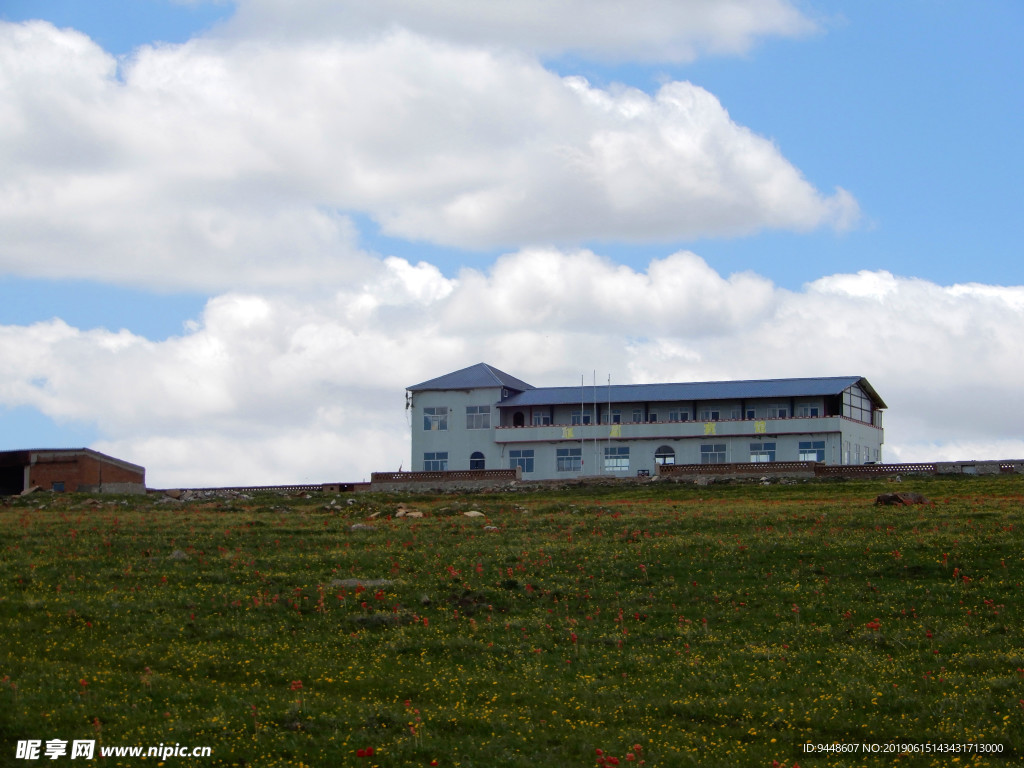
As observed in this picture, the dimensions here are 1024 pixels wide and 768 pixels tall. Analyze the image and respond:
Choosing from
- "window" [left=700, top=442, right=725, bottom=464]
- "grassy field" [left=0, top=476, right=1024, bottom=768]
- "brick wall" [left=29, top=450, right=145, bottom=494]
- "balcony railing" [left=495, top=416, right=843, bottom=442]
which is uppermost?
"balcony railing" [left=495, top=416, right=843, bottom=442]

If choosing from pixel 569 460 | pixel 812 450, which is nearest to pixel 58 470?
Result: pixel 569 460

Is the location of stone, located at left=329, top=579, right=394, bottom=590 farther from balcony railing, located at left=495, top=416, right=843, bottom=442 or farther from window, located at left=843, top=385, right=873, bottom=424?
window, located at left=843, top=385, right=873, bottom=424

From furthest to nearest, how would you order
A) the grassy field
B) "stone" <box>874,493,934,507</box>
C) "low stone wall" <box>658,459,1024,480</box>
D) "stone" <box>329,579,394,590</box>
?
1. "low stone wall" <box>658,459,1024,480</box>
2. "stone" <box>874,493,934,507</box>
3. "stone" <box>329,579,394,590</box>
4. the grassy field

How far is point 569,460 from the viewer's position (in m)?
87.6

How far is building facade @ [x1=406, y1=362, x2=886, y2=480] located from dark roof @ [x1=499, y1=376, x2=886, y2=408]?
0.08m

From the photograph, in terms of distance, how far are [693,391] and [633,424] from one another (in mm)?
5463

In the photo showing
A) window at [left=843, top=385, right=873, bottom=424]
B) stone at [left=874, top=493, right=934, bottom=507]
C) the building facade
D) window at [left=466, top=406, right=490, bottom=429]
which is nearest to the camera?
stone at [left=874, top=493, right=934, bottom=507]

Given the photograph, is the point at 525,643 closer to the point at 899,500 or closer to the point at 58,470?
the point at 899,500

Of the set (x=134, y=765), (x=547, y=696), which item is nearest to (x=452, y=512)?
(x=547, y=696)

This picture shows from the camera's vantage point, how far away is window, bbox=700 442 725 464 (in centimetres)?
8438

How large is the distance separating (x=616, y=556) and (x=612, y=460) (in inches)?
2146

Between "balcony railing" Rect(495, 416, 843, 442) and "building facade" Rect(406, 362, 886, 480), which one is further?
"building facade" Rect(406, 362, 886, 480)

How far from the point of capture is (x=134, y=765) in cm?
1606

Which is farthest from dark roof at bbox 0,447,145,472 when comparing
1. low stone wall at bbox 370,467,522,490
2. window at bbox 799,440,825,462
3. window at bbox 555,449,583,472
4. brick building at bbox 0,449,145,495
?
window at bbox 799,440,825,462
